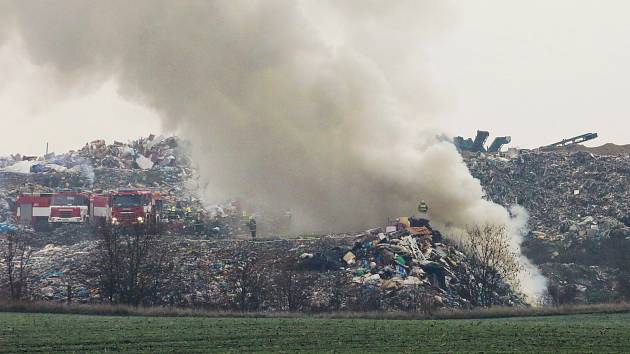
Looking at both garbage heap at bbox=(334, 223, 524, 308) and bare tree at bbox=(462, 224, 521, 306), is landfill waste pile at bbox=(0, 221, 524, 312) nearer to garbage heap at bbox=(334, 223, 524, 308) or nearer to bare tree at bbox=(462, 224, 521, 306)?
garbage heap at bbox=(334, 223, 524, 308)

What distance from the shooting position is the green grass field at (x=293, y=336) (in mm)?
24078

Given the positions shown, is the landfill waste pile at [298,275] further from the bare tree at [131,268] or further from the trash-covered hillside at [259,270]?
the bare tree at [131,268]

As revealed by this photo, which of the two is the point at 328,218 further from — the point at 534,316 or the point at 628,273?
the point at 534,316

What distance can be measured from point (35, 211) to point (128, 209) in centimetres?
691

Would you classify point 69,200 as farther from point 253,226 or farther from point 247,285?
point 247,285

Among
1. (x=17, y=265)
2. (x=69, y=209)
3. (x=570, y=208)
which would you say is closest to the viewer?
(x=17, y=265)

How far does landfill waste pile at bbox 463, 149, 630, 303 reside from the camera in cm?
4750

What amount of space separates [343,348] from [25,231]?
36.5 metres

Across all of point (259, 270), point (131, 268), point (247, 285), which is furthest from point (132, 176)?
point (247, 285)

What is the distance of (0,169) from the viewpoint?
2884 inches

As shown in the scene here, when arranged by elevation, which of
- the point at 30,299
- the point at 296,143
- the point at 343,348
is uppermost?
the point at 296,143

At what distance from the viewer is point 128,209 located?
54219mm

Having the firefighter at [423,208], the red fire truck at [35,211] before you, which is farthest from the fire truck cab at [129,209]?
the firefighter at [423,208]

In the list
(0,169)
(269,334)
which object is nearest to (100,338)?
(269,334)
